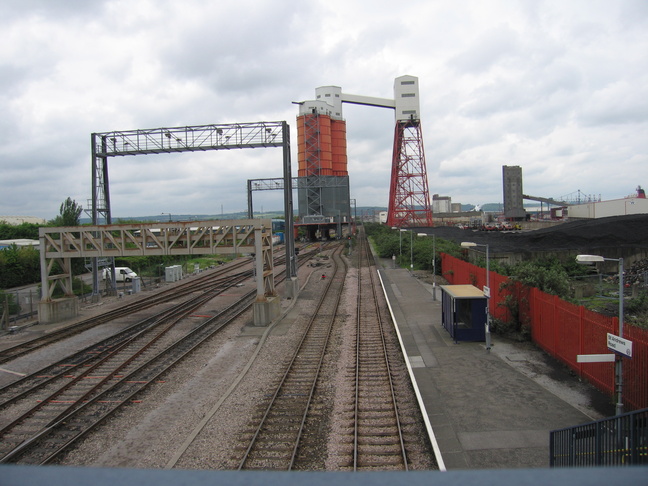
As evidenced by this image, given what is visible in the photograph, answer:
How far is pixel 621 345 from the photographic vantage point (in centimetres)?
903

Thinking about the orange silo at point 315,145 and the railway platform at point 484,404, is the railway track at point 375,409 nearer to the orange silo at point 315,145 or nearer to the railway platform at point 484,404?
the railway platform at point 484,404

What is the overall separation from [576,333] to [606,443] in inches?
286

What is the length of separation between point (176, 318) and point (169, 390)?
32.9ft

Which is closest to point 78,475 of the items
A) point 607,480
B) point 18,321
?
point 607,480

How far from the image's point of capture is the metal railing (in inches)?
200

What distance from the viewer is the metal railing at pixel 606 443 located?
5086 mm

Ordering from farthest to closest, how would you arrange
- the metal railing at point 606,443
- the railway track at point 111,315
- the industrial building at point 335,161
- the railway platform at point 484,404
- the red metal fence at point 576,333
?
the industrial building at point 335,161 < the railway track at point 111,315 < the red metal fence at point 576,333 < the railway platform at point 484,404 < the metal railing at point 606,443

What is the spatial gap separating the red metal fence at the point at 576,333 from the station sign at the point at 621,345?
93cm

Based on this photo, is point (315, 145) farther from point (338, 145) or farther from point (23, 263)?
point (23, 263)

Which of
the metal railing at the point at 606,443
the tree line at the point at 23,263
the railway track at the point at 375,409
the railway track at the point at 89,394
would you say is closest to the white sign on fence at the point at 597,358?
the metal railing at the point at 606,443

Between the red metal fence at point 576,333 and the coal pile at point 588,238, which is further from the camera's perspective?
the coal pile at point 588,238

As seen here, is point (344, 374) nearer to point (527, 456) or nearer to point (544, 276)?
point (527, 456)

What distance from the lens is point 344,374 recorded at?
13.5 meters

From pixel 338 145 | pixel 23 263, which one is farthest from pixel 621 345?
pixel 338 145
